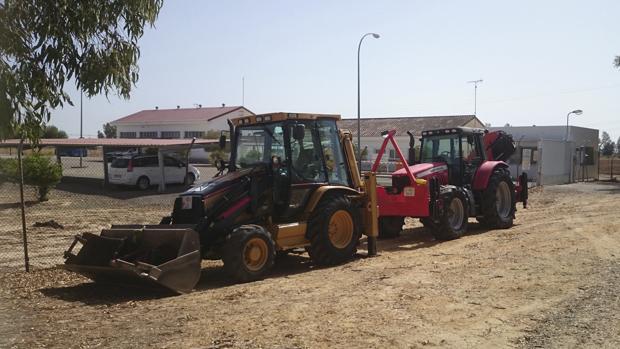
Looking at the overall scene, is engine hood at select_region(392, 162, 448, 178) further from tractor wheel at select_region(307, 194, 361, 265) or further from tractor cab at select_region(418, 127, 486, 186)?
tractor wheel at select_region(307, 194, 361, 265)

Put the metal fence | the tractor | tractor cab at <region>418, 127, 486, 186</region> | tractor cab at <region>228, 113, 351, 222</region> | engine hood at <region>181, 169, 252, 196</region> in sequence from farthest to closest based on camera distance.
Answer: tractor cab at <region>418, 127, 486, 186</region>
the metal fence
tractor cab at <region>228, 113, 351, 222</region>
engine hood at <region>181, 169, 252, 196</region>
the tractor

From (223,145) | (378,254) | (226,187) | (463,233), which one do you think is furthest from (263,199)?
(463,233)

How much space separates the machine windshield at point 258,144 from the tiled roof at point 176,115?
53516 millimetres

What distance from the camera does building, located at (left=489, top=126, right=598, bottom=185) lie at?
32.2 metres

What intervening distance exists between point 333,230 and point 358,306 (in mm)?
3266

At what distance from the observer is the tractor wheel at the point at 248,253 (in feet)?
28.0

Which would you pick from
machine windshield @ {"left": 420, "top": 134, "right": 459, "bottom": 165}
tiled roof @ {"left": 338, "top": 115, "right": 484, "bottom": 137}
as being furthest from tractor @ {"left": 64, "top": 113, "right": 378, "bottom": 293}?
tiled roof @ {"left": 338, "top": 115, "right": 484, "bottom": 137}

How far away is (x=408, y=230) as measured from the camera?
15.3m

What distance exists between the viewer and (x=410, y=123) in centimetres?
5034

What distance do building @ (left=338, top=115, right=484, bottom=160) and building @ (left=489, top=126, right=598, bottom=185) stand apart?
4.41 meters

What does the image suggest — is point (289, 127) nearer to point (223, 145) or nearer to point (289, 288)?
point (223, 145)

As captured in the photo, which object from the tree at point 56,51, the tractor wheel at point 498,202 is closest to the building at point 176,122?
the tractor wheel at point 498,202

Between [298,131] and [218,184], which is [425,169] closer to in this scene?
[298,131]

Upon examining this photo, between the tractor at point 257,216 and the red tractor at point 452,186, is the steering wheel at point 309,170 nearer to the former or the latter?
the tractor at point 257,216
